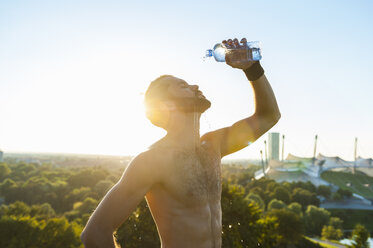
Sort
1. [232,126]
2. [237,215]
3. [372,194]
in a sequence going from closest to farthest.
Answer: [232,126], [237,215], [372,194]

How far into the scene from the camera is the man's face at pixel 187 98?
2752 millimetres

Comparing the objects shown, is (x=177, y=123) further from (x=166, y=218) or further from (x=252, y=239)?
(x=252, y=239)

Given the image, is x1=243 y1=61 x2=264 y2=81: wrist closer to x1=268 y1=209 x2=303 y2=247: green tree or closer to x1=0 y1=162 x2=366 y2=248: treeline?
x1=0 y1=162 x2=366 y2=248: treeline

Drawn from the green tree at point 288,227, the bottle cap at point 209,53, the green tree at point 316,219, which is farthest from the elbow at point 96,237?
the green tree at point 316,219

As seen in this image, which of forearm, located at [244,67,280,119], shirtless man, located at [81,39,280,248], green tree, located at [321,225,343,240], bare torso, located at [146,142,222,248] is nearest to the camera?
shirtless man, located at [81,39,280,248]

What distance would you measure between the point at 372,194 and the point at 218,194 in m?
105

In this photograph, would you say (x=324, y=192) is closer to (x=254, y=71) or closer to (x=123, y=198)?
(x=254, y=71)

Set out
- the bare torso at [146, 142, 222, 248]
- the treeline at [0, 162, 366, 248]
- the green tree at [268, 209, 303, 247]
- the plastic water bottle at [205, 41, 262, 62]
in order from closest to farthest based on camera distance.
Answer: the bare torso at [146, 142, 222, 248] → the plastic water bottle at [205, 41, 262, 62] → the treeline at [0, 162, 366, 248] → the green tree at [268, 209, 303, 247]

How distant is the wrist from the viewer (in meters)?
2.94

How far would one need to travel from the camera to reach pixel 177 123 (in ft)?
9.13

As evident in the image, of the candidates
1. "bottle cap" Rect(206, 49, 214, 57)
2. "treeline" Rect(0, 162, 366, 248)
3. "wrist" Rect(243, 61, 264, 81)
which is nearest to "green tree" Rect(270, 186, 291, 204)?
"treeline" Rect(0, 162, 366, 248)

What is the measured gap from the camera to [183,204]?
2523 mm

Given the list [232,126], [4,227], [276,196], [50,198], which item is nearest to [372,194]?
[276,196]

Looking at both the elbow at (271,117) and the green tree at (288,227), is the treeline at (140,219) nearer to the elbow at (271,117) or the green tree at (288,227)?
the green tree at (288,227)
